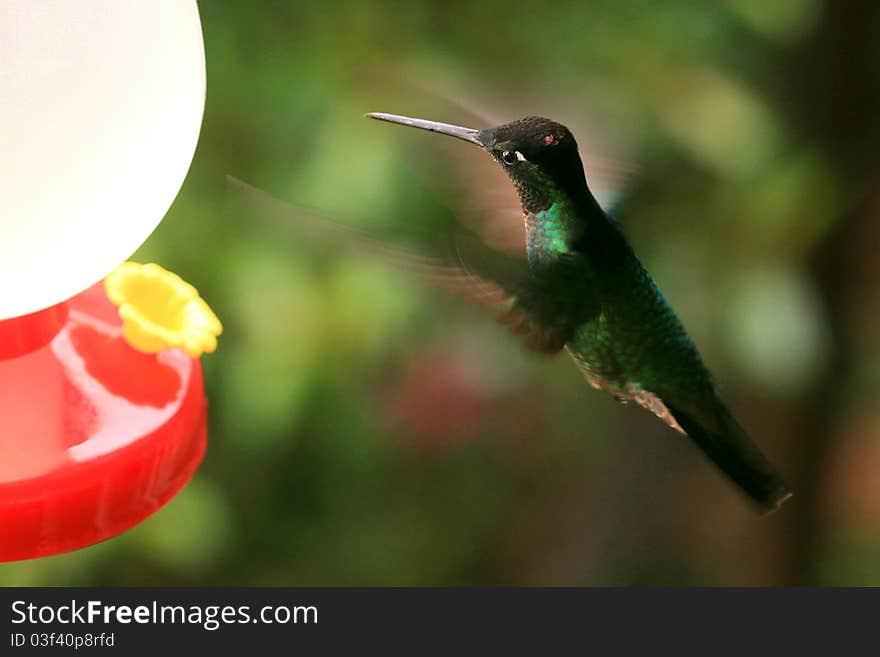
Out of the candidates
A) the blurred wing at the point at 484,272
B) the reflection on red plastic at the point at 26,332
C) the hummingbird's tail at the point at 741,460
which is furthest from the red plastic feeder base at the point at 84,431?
the hummingbird's tail at the point at 741,460

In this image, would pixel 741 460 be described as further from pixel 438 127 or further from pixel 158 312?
pixel 158 312

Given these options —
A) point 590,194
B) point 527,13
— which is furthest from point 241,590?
point 590,194

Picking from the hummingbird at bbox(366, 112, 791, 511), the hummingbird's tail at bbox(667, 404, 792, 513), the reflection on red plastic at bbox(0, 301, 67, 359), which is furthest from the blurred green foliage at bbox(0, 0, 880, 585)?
the reflection on red plastic at bbox(0, 301, 67, 359)

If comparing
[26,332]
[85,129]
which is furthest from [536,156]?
[26,332]

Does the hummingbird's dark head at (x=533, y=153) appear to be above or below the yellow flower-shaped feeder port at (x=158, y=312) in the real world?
above

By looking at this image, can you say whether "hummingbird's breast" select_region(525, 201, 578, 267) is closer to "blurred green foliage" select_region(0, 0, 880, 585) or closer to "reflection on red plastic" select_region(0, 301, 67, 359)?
"blurred green foliage" select_region(0, 0, 880, 585)

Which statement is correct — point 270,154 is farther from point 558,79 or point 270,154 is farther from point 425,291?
point 558,79

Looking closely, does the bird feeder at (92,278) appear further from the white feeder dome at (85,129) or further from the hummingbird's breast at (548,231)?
the hummingbird's breast at (548,231)
